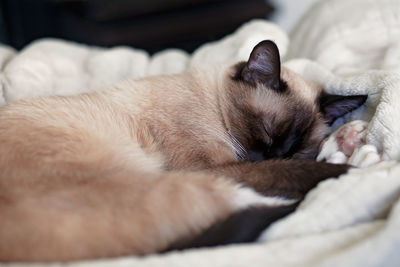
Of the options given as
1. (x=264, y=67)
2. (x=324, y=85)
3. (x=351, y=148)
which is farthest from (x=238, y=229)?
(x=324, y=85)

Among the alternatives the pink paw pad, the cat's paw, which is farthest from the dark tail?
the pink paw pad

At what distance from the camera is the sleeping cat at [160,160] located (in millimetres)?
1163

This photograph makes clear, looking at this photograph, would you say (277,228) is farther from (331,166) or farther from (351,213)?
(331,166)

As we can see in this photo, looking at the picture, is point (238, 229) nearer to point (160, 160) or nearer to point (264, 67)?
point (160, 160)

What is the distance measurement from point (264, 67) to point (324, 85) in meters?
0.33

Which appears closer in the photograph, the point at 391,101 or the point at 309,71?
the point at 391,101

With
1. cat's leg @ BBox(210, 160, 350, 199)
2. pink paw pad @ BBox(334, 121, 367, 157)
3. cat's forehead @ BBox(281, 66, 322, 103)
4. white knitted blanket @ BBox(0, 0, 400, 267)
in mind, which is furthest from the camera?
cat's forehead @ BBox(281, 66, 322, 103)

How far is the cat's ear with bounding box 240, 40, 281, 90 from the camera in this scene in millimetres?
1805

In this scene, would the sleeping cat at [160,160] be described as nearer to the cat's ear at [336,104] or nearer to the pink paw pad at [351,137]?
the cat's ear at [336,104]

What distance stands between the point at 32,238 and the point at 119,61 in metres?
1.60

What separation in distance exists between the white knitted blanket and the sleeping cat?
88mm

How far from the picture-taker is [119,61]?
8.47 feet

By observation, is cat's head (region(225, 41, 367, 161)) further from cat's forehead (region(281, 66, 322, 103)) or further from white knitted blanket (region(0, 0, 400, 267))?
white knitted blanket (region(0, 0, 400, 267))

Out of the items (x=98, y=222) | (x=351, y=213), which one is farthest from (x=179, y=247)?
(x=351, y=213)
